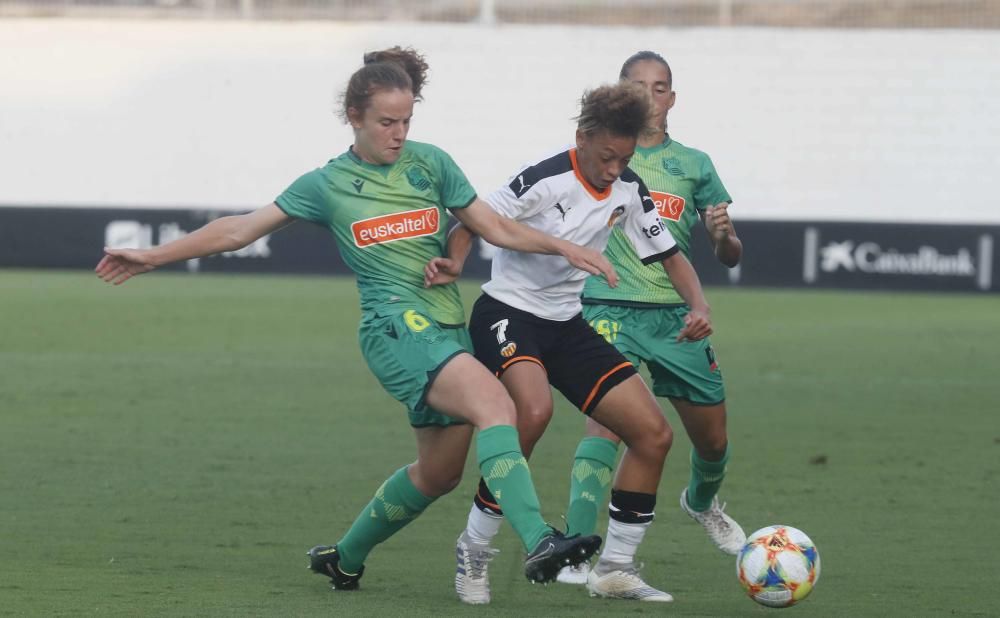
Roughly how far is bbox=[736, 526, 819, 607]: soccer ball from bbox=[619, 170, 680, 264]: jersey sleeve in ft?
Answer: 3.91

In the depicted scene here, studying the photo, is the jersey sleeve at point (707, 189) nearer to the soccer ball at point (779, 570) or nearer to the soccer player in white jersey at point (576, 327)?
the soccer player in white jersey at point (576, 327)

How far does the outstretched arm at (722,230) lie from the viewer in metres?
6.12

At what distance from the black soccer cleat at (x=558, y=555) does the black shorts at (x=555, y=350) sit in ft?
3.24

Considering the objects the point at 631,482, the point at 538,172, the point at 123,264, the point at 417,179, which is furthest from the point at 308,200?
the point at 631,482

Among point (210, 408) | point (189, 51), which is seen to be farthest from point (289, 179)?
point (210, 408)

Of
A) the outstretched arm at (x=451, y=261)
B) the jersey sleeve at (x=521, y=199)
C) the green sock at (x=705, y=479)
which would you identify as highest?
the jersey sleeve at (x=521, y=199)

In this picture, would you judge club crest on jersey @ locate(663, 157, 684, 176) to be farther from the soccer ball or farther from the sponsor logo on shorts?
the soccer ball

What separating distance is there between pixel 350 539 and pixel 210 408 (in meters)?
4.66

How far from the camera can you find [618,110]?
5.36 meters

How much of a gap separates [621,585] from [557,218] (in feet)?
4.18

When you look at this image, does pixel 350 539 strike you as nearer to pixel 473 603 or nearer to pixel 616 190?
pixel 473 603

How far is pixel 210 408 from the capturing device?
10.0 meters

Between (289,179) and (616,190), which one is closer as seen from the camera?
(616,190)

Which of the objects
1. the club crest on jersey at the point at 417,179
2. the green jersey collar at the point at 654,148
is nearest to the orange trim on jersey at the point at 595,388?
the club crest on jersey at the point at 417,179
